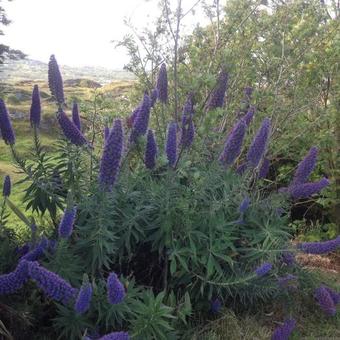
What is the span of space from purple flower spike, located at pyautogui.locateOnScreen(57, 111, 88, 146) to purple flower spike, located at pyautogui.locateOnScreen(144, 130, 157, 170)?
711 mm

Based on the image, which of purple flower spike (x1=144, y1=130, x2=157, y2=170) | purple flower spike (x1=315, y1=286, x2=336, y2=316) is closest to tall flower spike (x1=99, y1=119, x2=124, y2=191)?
purple flower spike (x1=144, y1=130, x2=157, y2=170)

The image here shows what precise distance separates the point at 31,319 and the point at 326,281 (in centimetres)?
416

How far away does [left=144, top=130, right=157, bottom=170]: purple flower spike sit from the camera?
4738 mm

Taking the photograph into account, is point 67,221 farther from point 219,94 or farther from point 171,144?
point 219,94

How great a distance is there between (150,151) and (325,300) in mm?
2834

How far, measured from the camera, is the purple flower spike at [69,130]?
16.1ft

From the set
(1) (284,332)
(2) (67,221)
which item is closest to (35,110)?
(2) (67,221)

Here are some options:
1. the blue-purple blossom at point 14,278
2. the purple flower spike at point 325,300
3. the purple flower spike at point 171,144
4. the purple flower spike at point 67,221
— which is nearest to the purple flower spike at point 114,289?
the purple flower spike at point 67,221

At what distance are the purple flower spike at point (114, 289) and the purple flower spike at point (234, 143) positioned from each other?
6.25 ft

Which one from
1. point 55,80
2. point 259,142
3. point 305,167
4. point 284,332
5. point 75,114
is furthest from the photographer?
point 305,167

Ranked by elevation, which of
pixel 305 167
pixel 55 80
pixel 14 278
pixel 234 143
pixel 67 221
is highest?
pixel 55 80

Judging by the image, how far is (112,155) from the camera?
405 centimetres

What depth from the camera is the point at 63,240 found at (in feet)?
13.5

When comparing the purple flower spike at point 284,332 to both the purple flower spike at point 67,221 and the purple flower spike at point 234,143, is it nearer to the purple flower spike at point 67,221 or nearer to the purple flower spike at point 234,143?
the purple flower spike at point 234,143
